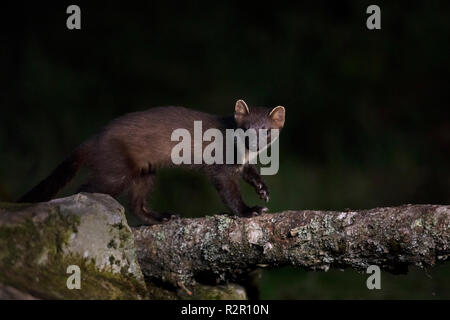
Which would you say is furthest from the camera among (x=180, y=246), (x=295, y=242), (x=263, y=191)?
(x=263, y=191)

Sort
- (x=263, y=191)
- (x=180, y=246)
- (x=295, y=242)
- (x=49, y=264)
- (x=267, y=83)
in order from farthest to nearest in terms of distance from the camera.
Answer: (x=267, y=83) → (x=263, y=191) → (x=180, y=246) → (x=295, y=242) → (x=49, y=264)

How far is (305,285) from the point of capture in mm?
7000

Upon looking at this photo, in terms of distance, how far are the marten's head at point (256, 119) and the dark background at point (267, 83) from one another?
3559 mm

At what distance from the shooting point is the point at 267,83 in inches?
390

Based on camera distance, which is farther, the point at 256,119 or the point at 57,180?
the point at 256,119

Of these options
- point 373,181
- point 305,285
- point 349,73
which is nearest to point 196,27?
point 349,73

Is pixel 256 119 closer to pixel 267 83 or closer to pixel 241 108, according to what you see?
pixel 241 108

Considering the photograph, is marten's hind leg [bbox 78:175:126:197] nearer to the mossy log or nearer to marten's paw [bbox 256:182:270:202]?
the mossy log

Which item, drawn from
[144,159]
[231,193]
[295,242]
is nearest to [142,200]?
[144,159]

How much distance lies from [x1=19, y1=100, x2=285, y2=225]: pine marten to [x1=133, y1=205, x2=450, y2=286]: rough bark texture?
798 mm

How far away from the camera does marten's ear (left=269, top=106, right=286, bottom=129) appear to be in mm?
5284

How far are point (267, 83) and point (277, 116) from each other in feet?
15.3

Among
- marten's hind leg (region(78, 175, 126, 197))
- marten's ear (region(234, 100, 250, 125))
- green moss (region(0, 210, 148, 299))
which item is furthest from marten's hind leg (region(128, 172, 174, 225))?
green moss (region(0, 210, 148, 299))

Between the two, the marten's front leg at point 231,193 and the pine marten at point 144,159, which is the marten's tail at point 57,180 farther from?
the marten's front leg at point 231,193
